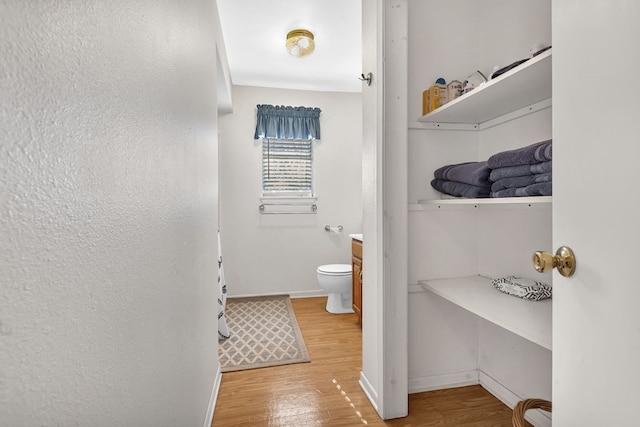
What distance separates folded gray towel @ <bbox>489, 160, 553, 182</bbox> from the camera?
1.10m

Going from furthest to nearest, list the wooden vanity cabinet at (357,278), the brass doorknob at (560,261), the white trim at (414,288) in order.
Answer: the wooden vanity cabinet at (357,278) < the white trim at (414,288) < the brass doorknob at (560,261)

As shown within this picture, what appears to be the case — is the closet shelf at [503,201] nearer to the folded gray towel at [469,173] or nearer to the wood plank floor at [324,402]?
the folded gray towel at [469,173]

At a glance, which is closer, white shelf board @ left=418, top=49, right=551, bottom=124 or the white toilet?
white shelf board @ left=418, top=49, right=551, bottom=124

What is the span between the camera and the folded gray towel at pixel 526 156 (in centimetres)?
109

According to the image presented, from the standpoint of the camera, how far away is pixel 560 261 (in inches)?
30.3

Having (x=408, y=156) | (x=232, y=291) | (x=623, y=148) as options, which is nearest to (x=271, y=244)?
(x=232, y=291)

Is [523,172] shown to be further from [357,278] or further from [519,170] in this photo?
[357,278]

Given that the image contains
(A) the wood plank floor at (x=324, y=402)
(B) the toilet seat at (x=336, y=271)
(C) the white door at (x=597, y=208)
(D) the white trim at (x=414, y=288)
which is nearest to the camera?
(C) the white door at (x=597, y=208)

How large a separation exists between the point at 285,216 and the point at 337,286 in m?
1.09

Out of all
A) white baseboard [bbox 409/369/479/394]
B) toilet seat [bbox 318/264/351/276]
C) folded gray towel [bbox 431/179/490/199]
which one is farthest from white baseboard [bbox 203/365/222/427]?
folded gray towel [bbox 431/179/490/199]

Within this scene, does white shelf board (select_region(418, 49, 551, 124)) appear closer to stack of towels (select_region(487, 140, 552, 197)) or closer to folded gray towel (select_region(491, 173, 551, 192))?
stack of towels (select_region(487, 140, 552, 197))

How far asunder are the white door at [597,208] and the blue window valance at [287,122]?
300 cm

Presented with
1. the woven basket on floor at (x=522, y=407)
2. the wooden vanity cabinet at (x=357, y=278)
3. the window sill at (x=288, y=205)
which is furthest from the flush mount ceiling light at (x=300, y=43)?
the woven basket on floor at (x=522, y=407)

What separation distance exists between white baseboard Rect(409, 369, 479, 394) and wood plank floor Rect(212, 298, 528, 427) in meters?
0.03
